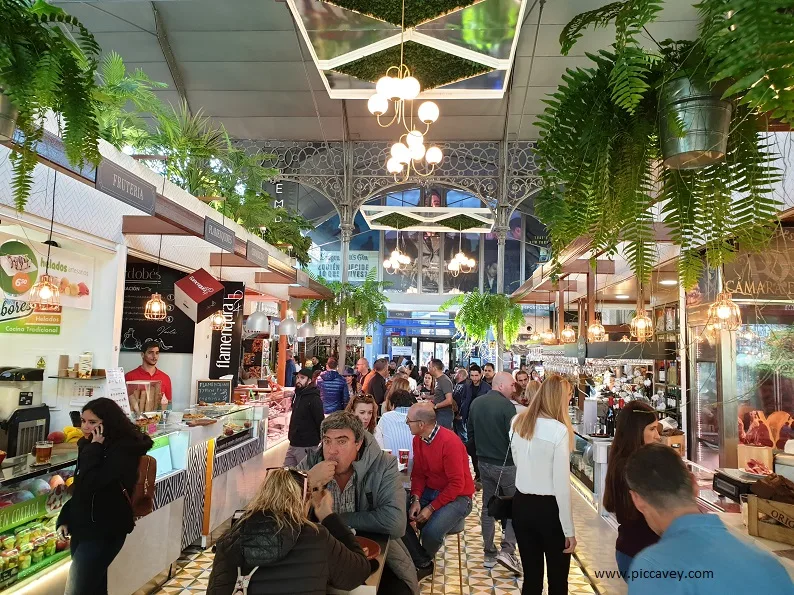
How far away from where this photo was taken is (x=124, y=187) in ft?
13.2

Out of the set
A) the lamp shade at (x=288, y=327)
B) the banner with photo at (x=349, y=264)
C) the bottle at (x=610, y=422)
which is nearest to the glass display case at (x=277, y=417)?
the lamp shade at (x=288, y=327)

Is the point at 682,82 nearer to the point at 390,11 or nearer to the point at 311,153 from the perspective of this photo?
the point at 390,11

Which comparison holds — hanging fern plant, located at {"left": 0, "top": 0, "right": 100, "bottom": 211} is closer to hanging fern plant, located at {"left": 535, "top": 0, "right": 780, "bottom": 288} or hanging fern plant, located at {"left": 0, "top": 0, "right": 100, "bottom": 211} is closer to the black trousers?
hanging fern plant, located at {"left": 535, "top": 0, "right": 780, "bottom": 288}

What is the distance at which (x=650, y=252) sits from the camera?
1.62 meters

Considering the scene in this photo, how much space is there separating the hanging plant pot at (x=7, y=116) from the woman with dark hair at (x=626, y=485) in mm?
2853

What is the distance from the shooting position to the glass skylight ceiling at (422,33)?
662 cm

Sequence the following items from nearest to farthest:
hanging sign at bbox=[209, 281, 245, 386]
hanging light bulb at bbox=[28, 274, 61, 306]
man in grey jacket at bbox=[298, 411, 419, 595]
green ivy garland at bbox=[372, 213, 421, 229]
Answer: man in grey jacket at bbox=[298, 411, 419, 595], hanging light bulb at bbox=[28, 274, 61, 306], hanging sign at bbox=[209, 281, 245, 386], green ivy garland at bbox=[372, 213, 421, 229]

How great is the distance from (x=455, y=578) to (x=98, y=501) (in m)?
3.19

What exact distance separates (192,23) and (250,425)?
8.90 meters

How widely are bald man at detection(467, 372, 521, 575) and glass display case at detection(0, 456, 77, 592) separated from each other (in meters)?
3.41

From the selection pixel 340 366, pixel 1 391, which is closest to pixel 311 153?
pixel 340 366

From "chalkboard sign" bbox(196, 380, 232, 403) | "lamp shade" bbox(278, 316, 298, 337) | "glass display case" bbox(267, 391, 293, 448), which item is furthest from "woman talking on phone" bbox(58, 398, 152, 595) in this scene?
"lamp shade" bbox(278, 316, 298, 337)

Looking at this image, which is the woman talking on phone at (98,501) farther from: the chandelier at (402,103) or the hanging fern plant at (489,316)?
the hanging fern plant at (489,316)

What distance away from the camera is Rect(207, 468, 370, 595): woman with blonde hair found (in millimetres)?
2227
